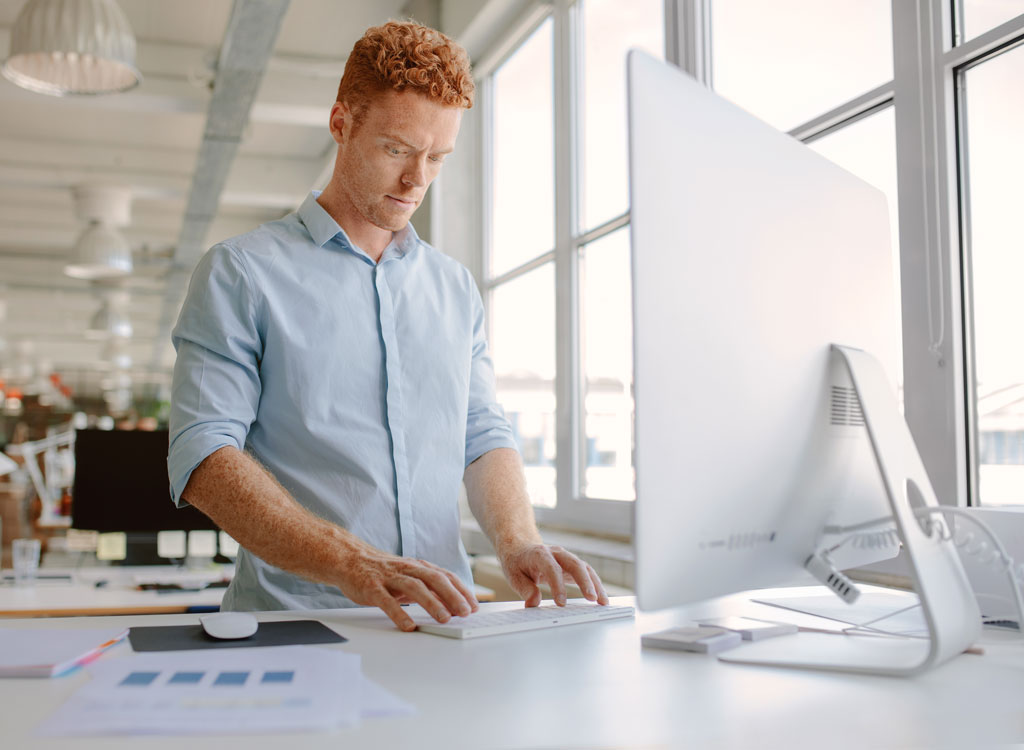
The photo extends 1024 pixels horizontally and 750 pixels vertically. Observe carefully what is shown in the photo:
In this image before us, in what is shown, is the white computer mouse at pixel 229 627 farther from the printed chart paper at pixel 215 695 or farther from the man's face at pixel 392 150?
the man's face at pixel 392 150

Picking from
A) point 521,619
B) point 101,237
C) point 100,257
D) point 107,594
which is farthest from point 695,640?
point 101,237

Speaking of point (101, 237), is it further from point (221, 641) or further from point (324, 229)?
point (221, 641)

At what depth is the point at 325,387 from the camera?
1.42 meters

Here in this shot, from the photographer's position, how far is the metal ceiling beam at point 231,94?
4059 millimetres

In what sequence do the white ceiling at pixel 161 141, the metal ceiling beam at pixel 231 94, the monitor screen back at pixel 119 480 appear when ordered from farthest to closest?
the white ceiling at pixel 161 141
the metal ceiling beam at pixel 231 94
the monitor screen back at pixel 119 480

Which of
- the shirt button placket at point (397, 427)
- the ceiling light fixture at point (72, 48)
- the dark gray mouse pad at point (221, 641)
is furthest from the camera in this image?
the ceiling light fixture at point (72, 48)

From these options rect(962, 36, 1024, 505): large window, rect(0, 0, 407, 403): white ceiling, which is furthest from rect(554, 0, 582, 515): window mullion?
rect(962, 36, 1024, 505): large window

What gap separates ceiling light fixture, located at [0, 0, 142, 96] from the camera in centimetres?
331

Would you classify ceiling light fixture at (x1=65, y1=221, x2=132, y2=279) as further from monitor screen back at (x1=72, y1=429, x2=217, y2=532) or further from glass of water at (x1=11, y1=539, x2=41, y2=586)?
glass of water at (x1=11, y1=539, x2=41, y2=586)

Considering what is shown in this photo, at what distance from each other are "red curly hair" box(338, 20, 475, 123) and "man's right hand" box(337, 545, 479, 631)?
73cm

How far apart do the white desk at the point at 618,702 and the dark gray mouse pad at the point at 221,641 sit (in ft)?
0.09

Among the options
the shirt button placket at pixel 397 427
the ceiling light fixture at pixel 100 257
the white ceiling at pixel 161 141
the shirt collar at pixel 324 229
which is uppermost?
the white ceiling at pixel 161 141

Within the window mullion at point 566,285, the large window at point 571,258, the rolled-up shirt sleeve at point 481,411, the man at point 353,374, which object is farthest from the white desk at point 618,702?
the window mullion at point 566,285

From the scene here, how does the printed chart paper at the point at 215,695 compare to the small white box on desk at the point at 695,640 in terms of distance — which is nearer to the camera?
the printed chart paper at the point at 215,695
